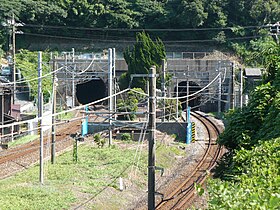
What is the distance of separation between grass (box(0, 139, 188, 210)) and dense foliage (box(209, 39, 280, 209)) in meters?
3.40

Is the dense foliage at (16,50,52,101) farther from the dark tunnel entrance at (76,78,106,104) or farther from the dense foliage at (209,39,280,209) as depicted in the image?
the dense foliage at (209,39,280,209)

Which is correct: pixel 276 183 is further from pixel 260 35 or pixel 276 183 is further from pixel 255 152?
pixel 260 35

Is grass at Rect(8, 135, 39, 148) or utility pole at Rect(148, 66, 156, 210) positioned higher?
utility pole at Rect(148, 66, 156, 210)

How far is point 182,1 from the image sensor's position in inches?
1636

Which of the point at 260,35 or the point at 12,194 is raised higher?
the point at 260,35

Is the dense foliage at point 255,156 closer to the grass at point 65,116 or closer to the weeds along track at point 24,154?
the weeds along track at point 24,154

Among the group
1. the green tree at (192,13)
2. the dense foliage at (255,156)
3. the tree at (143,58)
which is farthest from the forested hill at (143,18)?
the dense foliage at (255,156)

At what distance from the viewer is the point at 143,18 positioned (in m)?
43.6

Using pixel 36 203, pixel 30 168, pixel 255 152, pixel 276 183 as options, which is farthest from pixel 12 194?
pixel 276 183

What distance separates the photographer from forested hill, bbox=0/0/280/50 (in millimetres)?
40594

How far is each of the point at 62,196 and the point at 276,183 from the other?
7.19 m

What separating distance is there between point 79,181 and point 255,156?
6.96 m

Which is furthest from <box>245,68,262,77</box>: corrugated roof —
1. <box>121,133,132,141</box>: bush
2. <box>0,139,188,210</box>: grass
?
<box>0,139,188,210</box>: grass

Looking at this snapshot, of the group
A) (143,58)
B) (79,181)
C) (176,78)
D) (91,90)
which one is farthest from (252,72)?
(79,181)
